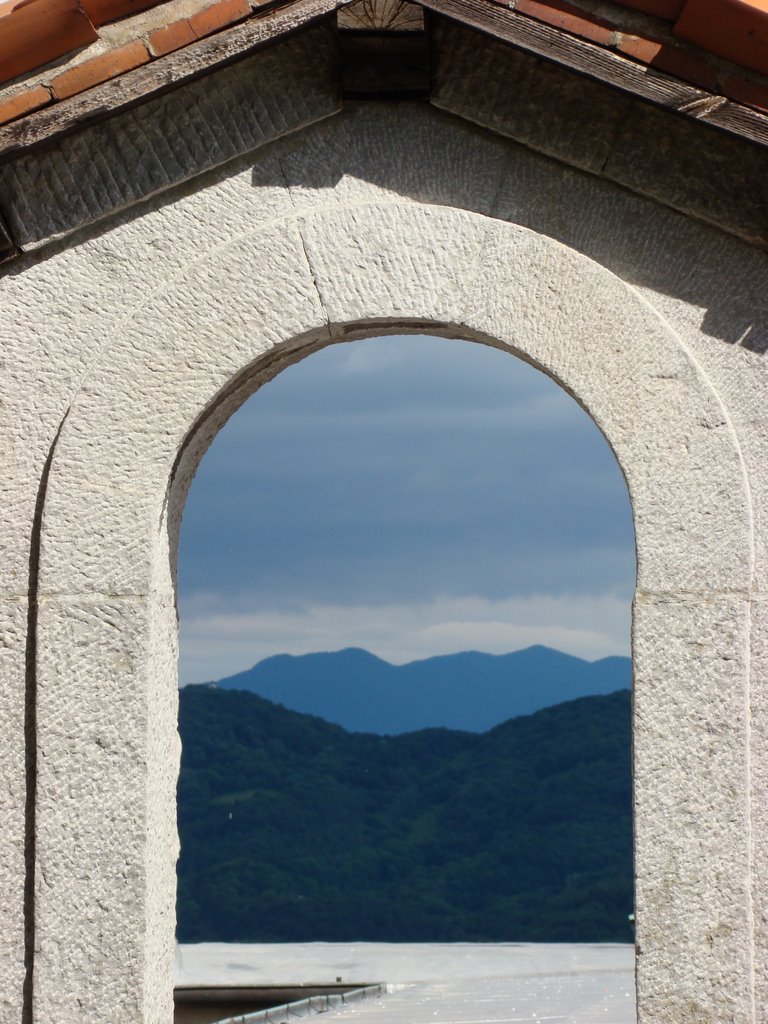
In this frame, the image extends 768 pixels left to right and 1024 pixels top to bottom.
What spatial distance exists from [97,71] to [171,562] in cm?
198

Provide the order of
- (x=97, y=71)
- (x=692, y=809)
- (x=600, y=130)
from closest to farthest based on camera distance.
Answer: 1. (x=692, y=809)
2. (x=97, y=71)
3. (x=600, y=130)

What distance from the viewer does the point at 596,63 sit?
520 cm

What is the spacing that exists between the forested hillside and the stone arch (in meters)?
29.8

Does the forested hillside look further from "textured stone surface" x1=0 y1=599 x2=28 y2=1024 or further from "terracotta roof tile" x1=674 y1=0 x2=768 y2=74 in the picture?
"terracotta roof tile" x1=674 y1=0 x2=768 y2=74

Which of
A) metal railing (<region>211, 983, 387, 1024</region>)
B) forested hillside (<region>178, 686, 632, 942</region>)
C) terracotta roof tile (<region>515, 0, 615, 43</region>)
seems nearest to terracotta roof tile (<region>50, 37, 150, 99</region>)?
terracotta roof tile (<region>515, 0, 615, 43</region>)

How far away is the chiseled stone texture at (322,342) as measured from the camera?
502 centimetres

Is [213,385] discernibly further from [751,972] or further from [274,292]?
[751,972]

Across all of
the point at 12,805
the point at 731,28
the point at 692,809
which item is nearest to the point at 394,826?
the point at 12,805

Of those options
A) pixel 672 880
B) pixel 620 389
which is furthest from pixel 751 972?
pixel 620 389

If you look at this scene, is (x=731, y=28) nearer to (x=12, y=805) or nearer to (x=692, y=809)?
(x=692, y=809)

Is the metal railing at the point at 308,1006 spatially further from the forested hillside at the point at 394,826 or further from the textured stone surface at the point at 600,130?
the forested hillside at the point at 394,826

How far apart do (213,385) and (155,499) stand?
0.50 meters

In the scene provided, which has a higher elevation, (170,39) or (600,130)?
(170,39)

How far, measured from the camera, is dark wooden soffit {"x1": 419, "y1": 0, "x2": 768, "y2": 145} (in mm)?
5117
